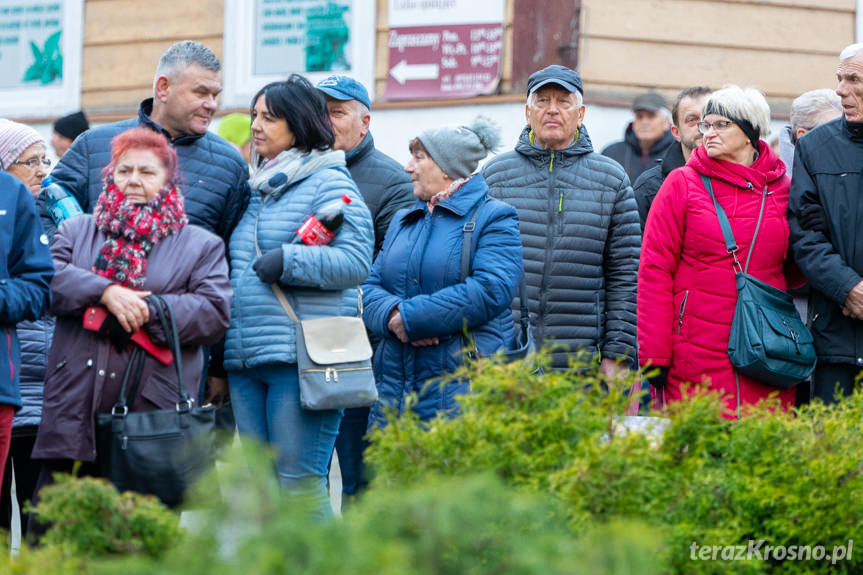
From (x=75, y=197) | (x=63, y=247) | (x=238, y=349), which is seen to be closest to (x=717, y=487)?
(x=238, y=349)

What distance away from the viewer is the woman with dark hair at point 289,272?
4.94 metres

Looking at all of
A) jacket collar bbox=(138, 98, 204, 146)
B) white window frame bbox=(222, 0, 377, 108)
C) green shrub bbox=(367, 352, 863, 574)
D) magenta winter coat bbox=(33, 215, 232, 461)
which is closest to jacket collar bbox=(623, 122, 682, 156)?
white window frame bbox=(222, 0, 377, 108)

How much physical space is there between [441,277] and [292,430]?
0.86m

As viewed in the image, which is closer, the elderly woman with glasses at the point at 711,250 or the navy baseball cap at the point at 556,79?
the elderly woman with glasses at the point at 711,250

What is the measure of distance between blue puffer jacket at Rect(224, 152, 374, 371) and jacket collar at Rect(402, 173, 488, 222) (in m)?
0.35

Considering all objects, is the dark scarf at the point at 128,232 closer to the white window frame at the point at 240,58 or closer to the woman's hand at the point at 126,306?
the woman's hand at the point at 126,306

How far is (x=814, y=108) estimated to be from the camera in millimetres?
6523

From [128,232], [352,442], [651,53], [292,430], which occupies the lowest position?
[352,442]

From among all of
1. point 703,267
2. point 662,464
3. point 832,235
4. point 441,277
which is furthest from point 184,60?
point 662,464

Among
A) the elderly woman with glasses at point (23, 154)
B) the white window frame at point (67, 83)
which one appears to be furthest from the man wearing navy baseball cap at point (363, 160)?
the white window frame at point (67, 83)

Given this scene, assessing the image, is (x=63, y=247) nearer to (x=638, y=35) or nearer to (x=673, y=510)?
(x=673, y=510)

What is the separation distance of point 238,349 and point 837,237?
2.41m

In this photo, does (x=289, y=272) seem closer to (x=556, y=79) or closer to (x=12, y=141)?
(x=12, y=141)

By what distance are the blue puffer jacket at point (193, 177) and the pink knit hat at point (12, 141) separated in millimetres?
159
